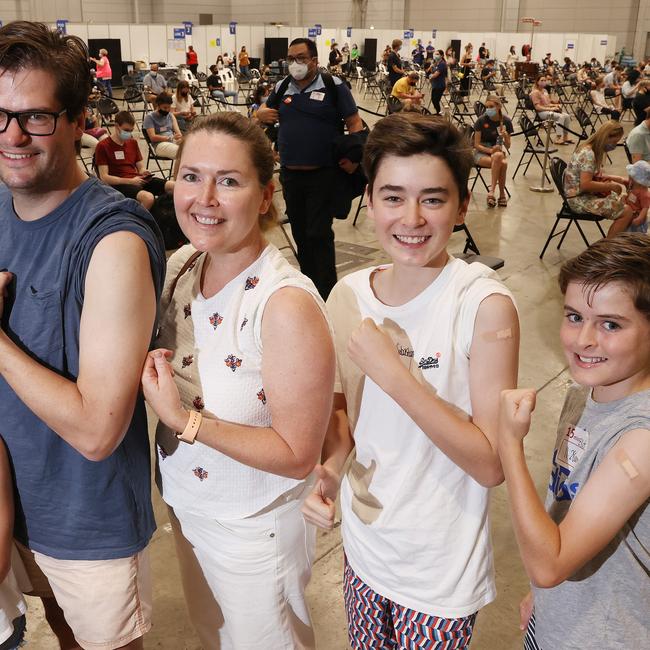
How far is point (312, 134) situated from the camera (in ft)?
15.1

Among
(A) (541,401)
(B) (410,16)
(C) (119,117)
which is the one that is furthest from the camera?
(B) (410,16)

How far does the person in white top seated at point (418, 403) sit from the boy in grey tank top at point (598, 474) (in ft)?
0.43

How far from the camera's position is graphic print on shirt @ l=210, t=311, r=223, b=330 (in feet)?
4.40

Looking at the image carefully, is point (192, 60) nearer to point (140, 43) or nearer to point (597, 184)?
point (140, 43)

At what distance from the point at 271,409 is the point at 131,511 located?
1.28ft

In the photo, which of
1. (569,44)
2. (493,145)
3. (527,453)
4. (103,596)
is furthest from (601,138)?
(569,44)

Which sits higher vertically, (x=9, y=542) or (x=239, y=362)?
(x=239, y=362)

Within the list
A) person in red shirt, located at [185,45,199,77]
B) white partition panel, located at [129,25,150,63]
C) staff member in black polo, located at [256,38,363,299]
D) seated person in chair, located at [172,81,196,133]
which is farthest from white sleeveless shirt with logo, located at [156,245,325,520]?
white partition panel, located at [129,25,150,63]

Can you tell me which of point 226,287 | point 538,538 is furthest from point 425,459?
point 226,287

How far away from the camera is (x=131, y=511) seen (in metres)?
1.38

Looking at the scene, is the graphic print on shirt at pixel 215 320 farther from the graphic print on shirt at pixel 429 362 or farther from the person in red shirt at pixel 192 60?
the person in red shirt at pixel 192 60

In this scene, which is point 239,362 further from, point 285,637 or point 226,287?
point 285,637

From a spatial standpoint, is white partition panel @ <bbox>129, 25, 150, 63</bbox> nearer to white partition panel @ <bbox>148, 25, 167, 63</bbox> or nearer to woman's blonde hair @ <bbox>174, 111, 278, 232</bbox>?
white partition panel @ <bbox>148, 25, 167, 63</bbox>

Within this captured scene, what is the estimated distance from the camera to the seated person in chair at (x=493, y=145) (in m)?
8.60
